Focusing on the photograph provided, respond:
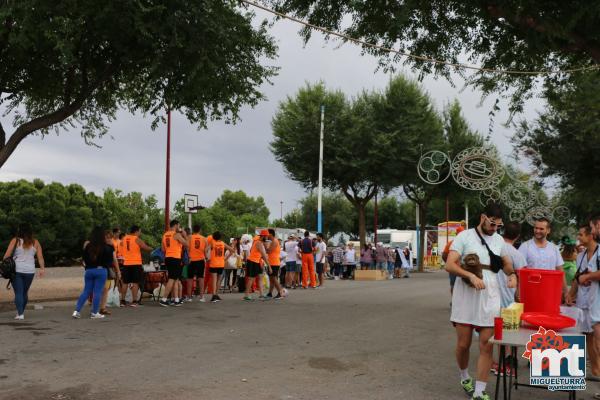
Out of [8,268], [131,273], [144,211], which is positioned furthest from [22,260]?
[144,211]

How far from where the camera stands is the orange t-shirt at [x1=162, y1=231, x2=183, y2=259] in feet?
47.8

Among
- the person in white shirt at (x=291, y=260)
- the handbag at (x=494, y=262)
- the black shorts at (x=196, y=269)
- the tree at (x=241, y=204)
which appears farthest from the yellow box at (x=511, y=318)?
the tree at (x=241, y=204)

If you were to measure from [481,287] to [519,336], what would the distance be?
0.60m

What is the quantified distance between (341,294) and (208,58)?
28.9 feet

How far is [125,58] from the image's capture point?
1362 centimetres

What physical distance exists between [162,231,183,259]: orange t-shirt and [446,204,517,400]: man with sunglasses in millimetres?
9467

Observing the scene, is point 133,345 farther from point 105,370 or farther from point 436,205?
point 436,205

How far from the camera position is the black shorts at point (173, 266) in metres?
14.5

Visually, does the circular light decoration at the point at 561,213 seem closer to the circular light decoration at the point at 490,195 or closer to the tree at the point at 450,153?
the circular light decoration at the point at 490,195

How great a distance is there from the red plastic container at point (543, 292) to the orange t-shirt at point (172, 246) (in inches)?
393

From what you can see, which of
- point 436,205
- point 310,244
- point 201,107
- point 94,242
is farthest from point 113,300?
point 436,205

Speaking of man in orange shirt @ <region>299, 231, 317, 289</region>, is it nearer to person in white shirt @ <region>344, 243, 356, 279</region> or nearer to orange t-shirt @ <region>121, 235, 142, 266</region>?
orange t-shirt @ <region>121, 235, 142, 266</region>

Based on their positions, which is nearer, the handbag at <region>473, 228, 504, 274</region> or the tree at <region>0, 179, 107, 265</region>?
the handbag at <region>473, 228, 504, 274</region>

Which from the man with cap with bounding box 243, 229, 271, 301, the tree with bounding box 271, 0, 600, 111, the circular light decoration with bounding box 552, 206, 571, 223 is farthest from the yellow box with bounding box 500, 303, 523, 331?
the circular light decoration with bounding box 552, 206, 571, 223
